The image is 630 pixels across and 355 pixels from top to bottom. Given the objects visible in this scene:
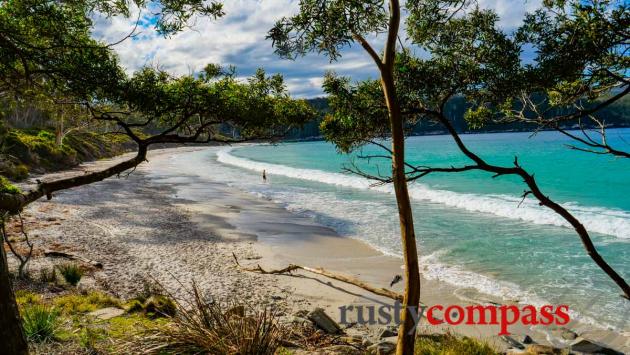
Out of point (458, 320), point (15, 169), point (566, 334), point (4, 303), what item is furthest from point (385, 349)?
point (15, 169)

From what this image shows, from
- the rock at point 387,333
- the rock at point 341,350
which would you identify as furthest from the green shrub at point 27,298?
the rock at point 387,333

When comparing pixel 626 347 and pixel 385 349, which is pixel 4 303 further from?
pixel 626 347

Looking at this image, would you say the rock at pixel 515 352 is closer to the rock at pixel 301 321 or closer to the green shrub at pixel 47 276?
the rock at pixel 301 321

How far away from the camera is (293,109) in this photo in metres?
9.16

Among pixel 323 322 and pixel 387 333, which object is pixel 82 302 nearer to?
pixel 323 322

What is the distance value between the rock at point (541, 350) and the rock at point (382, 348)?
106 inches

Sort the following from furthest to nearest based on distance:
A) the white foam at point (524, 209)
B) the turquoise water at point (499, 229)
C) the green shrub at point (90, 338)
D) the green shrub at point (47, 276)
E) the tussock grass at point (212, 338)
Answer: the white foam at point (524, 209) → the turquoise water at point (499, 229) → the green shrub at point (47, 276) → the green shrub at point (90, 338) → the tussock grass at point (212, 338)

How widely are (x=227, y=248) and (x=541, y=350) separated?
38.6 feet

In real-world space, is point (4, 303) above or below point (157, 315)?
above

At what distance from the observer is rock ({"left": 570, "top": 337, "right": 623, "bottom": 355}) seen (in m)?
8.38

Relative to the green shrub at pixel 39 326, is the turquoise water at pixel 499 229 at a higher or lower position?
lower

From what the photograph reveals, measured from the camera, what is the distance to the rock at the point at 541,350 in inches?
315

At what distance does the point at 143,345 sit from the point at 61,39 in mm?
4902

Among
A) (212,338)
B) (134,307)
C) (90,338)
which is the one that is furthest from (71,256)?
(212,338)
